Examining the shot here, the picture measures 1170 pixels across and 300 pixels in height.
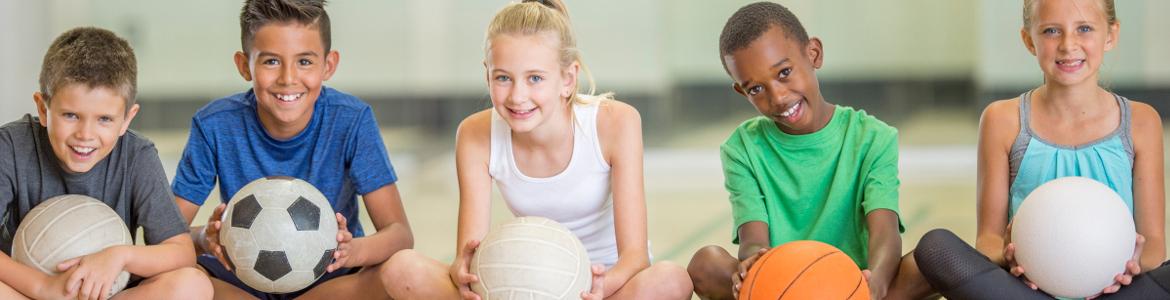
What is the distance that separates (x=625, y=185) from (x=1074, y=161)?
98 centimetres

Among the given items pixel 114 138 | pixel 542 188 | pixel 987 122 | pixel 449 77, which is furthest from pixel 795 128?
pixel 449 77

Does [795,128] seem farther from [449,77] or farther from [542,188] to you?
[449,77]

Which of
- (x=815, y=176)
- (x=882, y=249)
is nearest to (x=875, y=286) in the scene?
(x=882, y=249)

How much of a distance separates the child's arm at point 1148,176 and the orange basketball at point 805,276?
2.24 ft

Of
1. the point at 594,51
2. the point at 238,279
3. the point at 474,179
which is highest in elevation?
the point at 474,179

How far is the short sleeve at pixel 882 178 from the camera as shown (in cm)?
268

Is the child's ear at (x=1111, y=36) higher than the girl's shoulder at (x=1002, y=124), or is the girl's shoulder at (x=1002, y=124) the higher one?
the child's ear at (x=1111, y=36)

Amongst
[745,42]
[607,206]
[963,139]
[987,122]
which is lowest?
[963,139]

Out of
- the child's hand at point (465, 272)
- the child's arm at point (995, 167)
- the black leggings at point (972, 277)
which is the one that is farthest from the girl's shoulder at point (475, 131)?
the child's arm at point (995, 167)

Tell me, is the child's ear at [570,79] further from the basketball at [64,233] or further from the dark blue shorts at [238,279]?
the basketball at [64,233]

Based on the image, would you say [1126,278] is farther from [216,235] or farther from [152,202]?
[152,202]

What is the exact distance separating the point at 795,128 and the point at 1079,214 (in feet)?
2.26

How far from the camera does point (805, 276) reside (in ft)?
7.61

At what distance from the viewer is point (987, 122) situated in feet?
8.91
